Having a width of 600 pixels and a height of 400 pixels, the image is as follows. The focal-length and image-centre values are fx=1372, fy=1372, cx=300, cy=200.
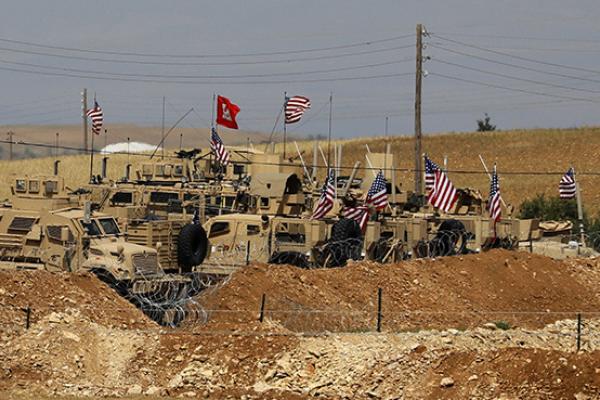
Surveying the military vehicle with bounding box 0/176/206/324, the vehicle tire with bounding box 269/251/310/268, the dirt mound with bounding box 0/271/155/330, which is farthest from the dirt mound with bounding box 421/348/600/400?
the vehicle tire with bounding box 269/251/310/268

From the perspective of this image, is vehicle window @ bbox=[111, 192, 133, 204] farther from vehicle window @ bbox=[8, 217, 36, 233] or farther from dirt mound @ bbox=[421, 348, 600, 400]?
dirt mound @ bbox=[421, 348, 600, 400]

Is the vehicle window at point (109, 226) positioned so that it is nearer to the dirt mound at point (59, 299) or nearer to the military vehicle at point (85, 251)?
the military vehicle at point (85, 251)

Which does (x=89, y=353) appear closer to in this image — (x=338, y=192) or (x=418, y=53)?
(x=338, y=192)

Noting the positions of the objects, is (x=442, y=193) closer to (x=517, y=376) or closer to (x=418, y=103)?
(x=418, y=103)

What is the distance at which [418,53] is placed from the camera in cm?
5288

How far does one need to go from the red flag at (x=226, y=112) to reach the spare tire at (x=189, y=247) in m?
15.9

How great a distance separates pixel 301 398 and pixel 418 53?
3223 cm

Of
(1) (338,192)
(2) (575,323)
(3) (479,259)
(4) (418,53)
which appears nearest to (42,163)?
(4) (418,53)

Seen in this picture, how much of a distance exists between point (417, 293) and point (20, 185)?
11346mm

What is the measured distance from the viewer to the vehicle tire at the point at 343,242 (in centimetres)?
3650

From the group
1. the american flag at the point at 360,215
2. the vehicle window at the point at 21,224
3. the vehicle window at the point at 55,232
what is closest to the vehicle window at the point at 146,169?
the american flag at the point at 360,215

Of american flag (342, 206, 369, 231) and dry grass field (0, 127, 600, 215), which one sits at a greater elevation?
dry grass field (0, 127, 600, 215)

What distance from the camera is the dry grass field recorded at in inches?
3253

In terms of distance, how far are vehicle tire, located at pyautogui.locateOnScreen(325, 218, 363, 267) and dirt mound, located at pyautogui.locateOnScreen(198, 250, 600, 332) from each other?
2.69 m
